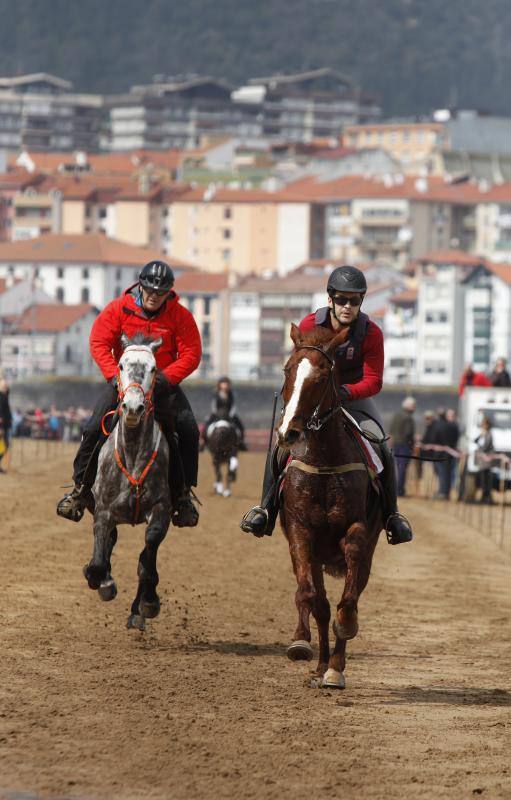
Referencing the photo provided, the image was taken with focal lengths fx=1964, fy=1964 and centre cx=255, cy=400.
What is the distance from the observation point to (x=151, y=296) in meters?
13.8

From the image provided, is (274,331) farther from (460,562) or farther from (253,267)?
(460,562)

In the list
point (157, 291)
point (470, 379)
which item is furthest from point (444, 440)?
point (157, 291)

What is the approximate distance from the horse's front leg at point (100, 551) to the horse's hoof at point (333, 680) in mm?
2153

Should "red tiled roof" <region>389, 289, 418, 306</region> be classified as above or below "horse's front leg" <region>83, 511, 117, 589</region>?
below

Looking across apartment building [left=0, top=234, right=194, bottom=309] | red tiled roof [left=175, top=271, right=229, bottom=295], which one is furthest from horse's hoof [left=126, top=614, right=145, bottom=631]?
apartment building [left=0, top=234, right=194, bottom=309]

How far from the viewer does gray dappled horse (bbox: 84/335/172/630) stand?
1328 cm

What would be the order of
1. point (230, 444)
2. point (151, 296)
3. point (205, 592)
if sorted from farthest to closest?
point (205, 592), point (230, 444), point (151, 296)

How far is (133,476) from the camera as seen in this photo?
13500mm

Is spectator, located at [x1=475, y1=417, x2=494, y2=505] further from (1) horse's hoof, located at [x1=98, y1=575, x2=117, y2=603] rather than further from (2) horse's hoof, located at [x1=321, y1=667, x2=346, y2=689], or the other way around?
(2) horse's hoof, located at [x1=321, y1=667, x2=346, y2=689]

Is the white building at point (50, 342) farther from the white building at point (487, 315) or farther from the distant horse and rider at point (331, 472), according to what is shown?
the distant horse and rider at point (331, 472)

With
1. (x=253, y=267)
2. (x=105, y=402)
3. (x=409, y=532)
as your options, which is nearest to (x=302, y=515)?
(x=409, y=532)

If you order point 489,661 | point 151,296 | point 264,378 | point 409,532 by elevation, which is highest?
point 151,296

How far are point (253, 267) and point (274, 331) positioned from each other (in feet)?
80.8

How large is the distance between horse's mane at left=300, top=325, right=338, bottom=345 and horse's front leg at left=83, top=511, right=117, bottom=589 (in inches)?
97.6
